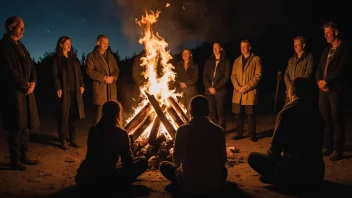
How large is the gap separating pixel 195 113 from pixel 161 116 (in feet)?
8.75

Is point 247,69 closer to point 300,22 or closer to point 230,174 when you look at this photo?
Answer: point 230,174

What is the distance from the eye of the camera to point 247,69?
9.02 meters

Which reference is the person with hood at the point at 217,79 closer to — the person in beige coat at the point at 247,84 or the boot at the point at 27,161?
the person in beige coat at the point at 247,84

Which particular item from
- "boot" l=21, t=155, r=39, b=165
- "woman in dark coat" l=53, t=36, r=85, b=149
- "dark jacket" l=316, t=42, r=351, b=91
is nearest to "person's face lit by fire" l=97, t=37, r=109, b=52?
"woman in dark coat" l=53, t=36, r=85, b=149

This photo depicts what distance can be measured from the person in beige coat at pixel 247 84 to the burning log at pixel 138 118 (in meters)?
2.71

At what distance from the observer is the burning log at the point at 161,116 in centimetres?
733

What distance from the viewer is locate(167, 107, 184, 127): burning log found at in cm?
760

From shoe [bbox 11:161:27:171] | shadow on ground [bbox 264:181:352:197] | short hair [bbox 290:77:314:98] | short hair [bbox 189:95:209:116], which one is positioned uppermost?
short hair [bbox 290:77:314:98]

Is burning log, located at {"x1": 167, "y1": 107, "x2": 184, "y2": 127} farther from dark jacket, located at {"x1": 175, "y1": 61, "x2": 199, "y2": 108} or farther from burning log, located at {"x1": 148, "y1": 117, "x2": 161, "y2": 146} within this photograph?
dark jacket, located at {"x1": 175, "y1": 61, "x2": 199, "y2": 108}

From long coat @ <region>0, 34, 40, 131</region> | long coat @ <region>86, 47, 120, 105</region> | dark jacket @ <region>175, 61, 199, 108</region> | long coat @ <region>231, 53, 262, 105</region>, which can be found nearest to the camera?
long coat @ <region>0, 34, 40, 131</region>

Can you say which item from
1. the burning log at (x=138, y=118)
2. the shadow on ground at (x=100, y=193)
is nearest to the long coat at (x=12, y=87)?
the shadow on ground at (x=100, y=193)

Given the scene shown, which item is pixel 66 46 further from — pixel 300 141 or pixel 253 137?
pixel 300 141

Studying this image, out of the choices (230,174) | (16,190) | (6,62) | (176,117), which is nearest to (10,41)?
(6,62)

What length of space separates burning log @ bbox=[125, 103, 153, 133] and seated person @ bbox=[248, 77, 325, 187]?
3416 mm
